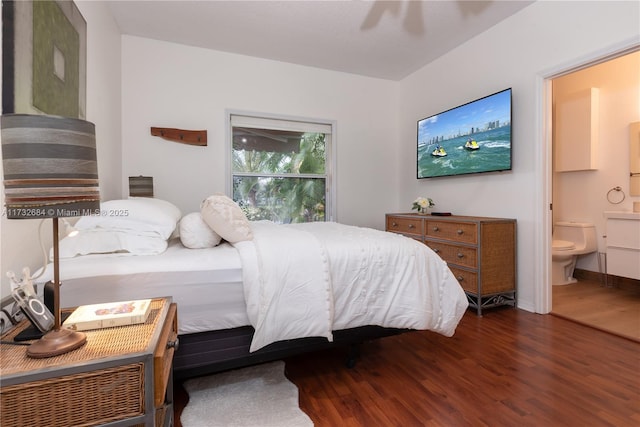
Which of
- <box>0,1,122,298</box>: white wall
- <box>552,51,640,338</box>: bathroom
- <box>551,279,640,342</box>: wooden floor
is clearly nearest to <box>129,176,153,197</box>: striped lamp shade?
<box>0,1,122,298</box>: white wall

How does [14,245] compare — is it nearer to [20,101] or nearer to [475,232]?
[20,101]

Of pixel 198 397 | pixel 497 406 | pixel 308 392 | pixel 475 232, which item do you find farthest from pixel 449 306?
pixel 198 397

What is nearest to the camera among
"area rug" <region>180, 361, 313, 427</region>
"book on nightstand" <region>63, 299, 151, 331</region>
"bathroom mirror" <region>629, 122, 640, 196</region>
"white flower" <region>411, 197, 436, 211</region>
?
"book on nightstand" <region>63, 299, 151, 331</region>

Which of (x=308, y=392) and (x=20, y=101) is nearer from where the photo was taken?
(x=20, y=101)

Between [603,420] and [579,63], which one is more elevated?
Result: [579,63]

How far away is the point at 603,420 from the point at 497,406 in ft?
1.38

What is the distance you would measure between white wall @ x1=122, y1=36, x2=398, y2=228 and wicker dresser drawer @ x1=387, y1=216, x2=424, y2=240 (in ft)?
1.87

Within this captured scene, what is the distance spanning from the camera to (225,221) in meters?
1.69

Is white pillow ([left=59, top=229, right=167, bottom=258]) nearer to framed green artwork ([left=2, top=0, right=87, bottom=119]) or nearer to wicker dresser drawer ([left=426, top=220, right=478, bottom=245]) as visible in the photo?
framed green artwork ([left=2, top=0, right=87, bottom=119])

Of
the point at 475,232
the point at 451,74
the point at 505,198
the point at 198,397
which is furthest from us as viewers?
the point at 451,74

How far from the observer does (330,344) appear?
170 cm

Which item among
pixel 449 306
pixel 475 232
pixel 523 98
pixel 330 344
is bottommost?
pixel 330 344

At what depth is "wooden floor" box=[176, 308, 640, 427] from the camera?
1417mm

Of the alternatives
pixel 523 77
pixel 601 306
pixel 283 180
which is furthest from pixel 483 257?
pixel 283 180
